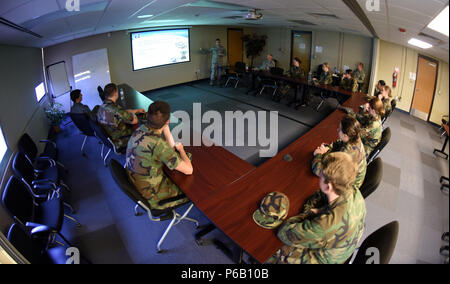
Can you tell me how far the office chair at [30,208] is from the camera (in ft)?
7.61

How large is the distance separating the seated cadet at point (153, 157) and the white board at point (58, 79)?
17.3ft

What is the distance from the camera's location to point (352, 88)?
19.2ft

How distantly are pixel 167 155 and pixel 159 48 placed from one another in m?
7.47

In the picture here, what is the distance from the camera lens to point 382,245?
1.49 m

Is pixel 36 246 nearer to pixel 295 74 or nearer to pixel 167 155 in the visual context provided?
pixel 167 155

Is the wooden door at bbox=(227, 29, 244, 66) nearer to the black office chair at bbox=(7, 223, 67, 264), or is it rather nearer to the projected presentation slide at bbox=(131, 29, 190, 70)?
the projected presentation slide at bbox=(131, 29, 190, 70)

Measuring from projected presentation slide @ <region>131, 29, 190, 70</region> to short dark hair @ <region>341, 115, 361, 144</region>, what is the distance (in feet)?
24.5

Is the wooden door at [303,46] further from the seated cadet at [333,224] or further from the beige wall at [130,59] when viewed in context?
the seated cadet at [333,224]

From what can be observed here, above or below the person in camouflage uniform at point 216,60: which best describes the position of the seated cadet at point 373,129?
below

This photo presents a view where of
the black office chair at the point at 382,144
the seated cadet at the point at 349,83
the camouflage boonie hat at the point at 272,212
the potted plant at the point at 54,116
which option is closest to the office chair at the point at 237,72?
the seated cadet at the point at 349,83

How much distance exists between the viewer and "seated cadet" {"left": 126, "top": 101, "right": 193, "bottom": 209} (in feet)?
7.02

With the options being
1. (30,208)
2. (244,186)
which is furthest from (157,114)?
(30,208)
